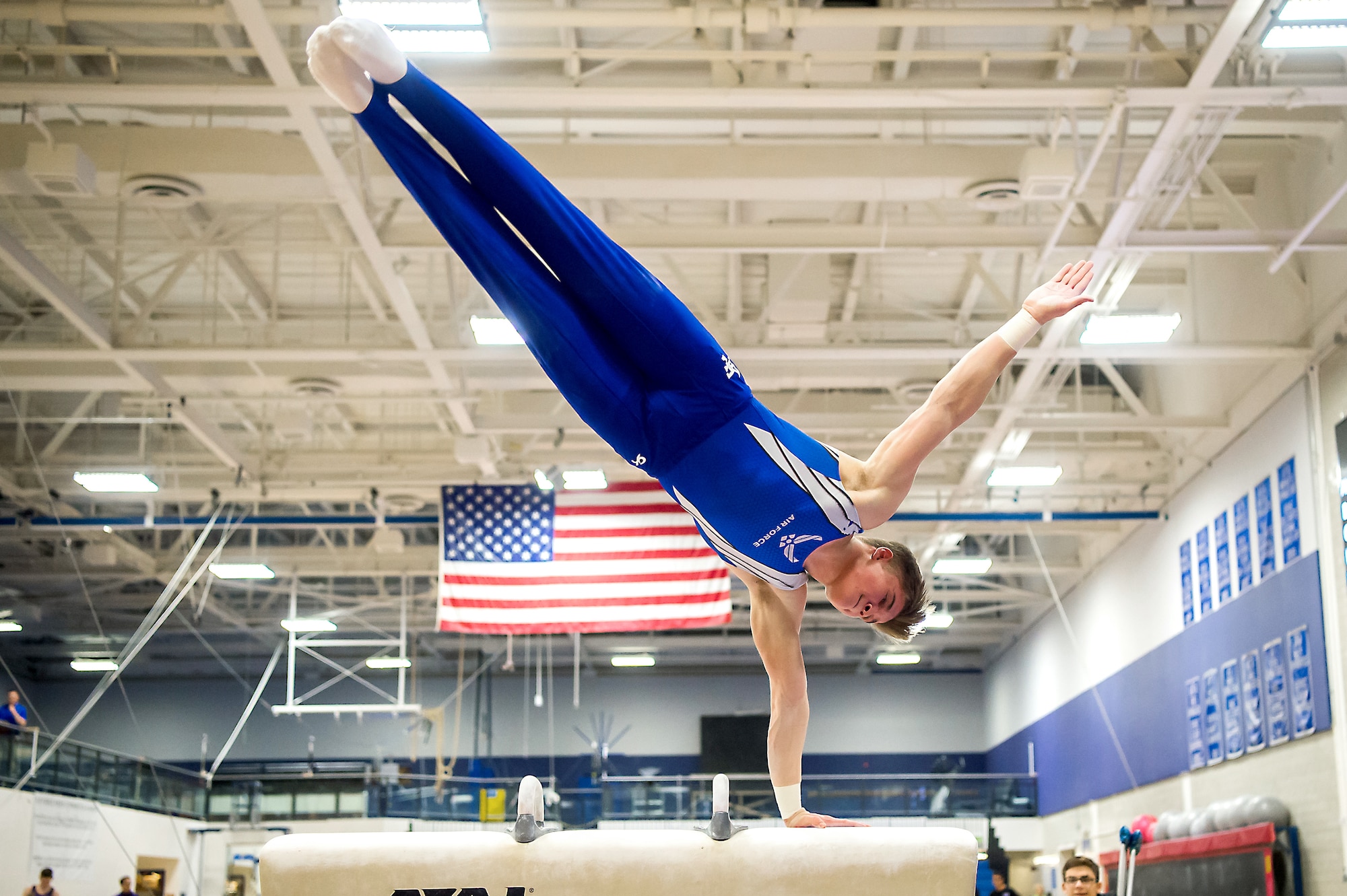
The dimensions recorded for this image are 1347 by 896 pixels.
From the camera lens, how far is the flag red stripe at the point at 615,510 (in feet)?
43.0

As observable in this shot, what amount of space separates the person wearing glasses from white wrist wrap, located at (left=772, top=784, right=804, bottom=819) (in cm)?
327

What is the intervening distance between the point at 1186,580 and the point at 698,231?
27.2 feet

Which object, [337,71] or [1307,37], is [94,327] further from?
[1307,37]

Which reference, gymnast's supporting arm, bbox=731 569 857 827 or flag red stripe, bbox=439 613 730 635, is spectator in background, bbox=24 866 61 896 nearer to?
flag red stripe, bbox=439 613 730 635

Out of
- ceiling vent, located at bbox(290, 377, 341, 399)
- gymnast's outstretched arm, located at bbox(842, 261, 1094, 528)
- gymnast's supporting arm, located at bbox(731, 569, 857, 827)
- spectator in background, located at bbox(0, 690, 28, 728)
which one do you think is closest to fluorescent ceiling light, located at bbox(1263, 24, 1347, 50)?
gymnast's outstretched arm, located at bbox(842, 261, 1094, 528)

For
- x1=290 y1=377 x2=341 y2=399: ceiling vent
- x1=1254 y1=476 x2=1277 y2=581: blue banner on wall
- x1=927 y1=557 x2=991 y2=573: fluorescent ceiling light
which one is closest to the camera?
x1=1254 y1=476 x2=1277 y2=581: blue banner on wall

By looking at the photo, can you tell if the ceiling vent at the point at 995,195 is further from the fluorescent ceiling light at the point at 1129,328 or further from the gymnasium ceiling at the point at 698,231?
the fluorescent ceiling light at the point at 1129,328

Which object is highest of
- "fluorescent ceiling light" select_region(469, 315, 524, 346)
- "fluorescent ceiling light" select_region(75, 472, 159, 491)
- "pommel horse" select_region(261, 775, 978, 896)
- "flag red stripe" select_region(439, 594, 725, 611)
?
"fluorescent ceiling light" select_region(469, 315, 524, 346)

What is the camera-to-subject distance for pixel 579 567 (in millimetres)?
13023

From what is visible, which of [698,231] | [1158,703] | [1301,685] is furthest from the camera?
[1158,703]

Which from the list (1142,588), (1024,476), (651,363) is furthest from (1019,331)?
(1142,588)

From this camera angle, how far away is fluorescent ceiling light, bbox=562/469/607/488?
1389 centimetres

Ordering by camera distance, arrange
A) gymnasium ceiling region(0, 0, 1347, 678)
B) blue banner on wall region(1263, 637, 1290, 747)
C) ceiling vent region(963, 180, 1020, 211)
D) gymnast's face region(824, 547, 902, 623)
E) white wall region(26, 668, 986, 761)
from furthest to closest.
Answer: white wall region(26, 668, 986, 761), blue banner on wall region(1263, 637, 1290, 747), ceiling vent region(963, 180, 1020, 211), gymnasium ceiling region(0, 0, 1347, 678), gymnast's face region(824, 547, 902, 623)

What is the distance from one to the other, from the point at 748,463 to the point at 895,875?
1.10 metres
